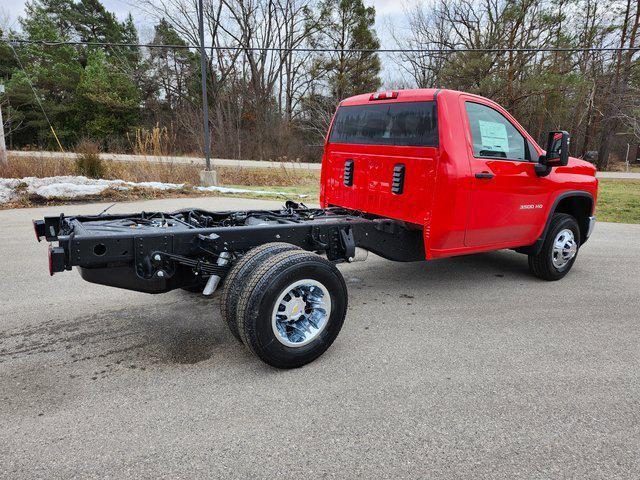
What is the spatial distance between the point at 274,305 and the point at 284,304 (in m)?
0.16

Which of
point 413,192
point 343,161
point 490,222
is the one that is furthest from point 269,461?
point 343,161

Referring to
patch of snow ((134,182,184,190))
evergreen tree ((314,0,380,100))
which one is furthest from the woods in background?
patch of snow ((134,182,184,190))

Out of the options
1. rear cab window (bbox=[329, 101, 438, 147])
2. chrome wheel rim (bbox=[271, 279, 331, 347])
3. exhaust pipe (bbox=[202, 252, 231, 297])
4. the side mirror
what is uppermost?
rear cab window (bbox=[329, 101, 438, 147])

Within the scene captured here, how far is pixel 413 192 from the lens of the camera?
4.46 m

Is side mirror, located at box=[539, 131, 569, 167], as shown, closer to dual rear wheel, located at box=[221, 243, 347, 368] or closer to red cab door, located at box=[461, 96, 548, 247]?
red cab door, located at box=[461, 96, 548, 247]

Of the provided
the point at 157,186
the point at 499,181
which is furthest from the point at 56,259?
the point at 157,186

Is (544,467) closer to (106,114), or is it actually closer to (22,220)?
(22,220)

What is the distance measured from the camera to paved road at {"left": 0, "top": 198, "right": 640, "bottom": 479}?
7.77 ft

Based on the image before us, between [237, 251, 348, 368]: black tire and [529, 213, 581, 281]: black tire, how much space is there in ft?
10.4

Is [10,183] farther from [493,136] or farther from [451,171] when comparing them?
[493,136]

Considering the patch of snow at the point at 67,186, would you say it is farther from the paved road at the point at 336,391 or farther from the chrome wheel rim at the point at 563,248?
the chrome wheel rim at the point at 563,248

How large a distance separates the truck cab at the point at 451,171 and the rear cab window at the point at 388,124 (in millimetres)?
11

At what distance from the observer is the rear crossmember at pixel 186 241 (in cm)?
310

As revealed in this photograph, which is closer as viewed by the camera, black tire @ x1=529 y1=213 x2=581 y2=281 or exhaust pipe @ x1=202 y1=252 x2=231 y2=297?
exhaust pipe @ x1=202 y1=252 x2=231 y2=297
